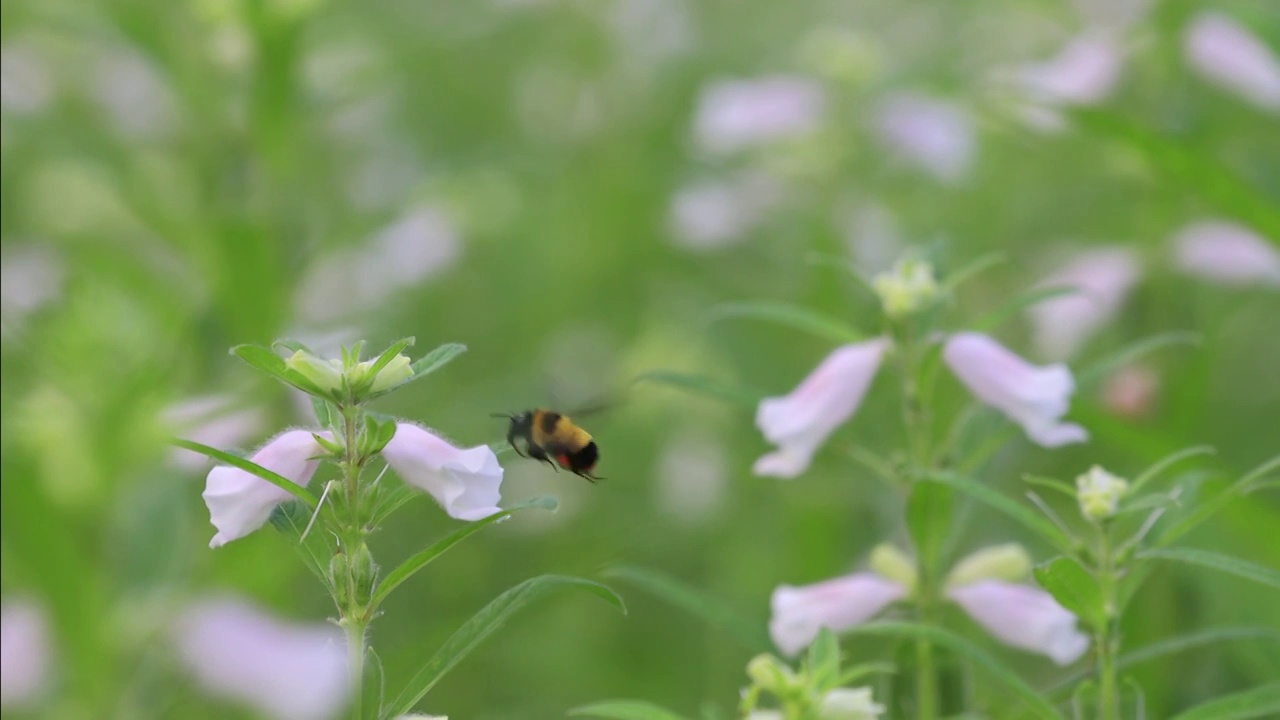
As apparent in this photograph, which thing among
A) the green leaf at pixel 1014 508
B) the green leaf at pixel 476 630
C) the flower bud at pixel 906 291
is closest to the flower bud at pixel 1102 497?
the green leaf at pixel 1014 508

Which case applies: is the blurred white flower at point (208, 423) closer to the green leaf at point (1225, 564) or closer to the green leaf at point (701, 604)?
the green leaf at point (701, 604)

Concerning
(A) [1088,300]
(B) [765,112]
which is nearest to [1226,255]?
(A) [1088,300]

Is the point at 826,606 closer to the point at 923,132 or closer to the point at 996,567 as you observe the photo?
the point at 996,567

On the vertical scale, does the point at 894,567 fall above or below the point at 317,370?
above

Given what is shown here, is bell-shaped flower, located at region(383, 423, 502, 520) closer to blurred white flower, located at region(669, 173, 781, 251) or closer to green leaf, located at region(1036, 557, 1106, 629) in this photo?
green leaf, located at region(1036, 557, 1106, 629)

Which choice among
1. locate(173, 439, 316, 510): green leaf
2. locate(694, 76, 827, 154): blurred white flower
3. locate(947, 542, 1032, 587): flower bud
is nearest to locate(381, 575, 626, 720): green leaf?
locate(173, 439, 316, 510): green leaf
